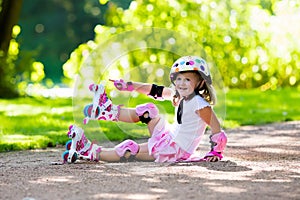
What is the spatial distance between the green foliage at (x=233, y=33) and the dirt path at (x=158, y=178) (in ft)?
21.3

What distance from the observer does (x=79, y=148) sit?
4.85 meters

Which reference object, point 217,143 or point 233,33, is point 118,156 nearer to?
point 217,143

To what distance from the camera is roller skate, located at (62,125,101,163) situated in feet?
15.7

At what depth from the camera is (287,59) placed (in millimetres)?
12148

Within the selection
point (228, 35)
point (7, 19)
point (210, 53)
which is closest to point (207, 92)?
point (7, 19)

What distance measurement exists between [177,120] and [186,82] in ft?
0.95

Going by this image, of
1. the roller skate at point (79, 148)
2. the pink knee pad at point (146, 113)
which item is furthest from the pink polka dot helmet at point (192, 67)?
the roller skate at point (79, 148)

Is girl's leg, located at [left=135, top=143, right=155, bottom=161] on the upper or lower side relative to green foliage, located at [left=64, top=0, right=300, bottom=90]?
lower

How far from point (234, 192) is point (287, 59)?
8651 mm

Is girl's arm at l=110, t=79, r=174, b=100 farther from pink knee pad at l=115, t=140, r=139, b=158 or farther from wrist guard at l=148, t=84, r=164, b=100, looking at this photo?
pink knee pad at l=115, t=140, r=139, b=158

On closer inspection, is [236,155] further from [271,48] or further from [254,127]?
[271,48]

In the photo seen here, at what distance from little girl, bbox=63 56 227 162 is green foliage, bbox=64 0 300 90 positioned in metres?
6.75

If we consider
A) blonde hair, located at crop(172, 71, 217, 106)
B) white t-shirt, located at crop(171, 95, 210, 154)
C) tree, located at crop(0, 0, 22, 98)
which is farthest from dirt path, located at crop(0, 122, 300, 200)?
tree, located at crop(0, 0, 22, 98)

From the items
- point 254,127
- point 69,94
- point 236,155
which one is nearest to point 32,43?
point 69,94
